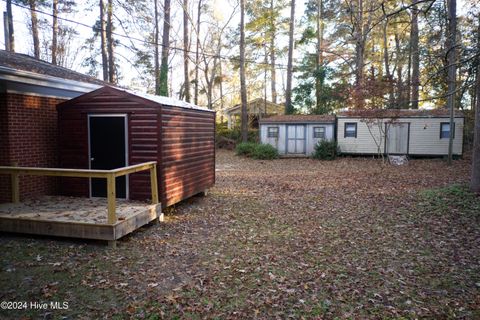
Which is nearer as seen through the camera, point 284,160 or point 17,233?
point 17,233

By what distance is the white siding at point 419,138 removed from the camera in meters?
19.0

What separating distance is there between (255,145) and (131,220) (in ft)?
53.4

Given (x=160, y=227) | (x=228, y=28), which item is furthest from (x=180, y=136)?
(x=228, y=28)

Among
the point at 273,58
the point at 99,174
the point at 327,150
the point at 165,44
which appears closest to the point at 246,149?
the point at 327,150

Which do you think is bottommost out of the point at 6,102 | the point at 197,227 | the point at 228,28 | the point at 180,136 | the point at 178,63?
the point at 197,227

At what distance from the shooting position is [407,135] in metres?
19.8

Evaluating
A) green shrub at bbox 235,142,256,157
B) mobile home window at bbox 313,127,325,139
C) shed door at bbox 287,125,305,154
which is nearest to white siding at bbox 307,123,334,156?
mobile home window at bbox 313,127,325,139

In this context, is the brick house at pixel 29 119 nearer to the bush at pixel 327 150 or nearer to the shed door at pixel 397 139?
the bush at pixel 327 150

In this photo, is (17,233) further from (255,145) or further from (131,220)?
(255,145)

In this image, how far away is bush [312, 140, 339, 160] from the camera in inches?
802

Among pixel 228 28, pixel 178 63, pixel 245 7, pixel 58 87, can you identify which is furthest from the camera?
pixel 178 63

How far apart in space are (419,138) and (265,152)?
8931mm

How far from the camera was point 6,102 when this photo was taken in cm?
685

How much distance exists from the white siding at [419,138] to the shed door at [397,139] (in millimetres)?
271
